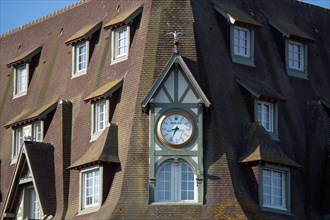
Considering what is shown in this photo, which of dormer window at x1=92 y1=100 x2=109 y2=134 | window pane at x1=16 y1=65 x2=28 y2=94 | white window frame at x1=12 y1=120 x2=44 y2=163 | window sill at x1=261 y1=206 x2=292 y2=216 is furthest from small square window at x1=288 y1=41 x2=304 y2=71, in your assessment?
window pane at x1=16 y1=65 x2=28 y2=94

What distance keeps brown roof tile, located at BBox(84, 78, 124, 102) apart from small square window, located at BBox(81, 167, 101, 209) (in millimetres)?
4288

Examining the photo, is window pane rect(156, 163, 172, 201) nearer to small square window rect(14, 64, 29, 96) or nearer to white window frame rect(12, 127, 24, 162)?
white window frame rect(12, 127, 24, 162)

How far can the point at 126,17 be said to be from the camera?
80.5m

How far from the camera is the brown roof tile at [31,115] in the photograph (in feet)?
278

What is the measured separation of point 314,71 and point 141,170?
56.0 feet

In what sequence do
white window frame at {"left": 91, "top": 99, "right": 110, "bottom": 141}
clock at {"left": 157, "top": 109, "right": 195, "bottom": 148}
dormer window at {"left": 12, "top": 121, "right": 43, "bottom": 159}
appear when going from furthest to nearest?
dormer window at {"left": 12, "top": 121, "right": 43, "bottom": 159} < white window frame at {"left": 91, "top": 99, "right": 110, "bottom": 141} < clock at {"left": 157, "top": 109, "right": 195, "bottom": 148}

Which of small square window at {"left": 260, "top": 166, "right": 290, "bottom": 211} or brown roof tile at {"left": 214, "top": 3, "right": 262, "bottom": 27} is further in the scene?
brown roof tile at {"left": 214, "top": 3, "right": 262, "bottom": 27}

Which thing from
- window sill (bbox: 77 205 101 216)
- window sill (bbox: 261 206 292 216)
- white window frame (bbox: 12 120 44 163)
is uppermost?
white window frame (bbox: 12 120 44 163)

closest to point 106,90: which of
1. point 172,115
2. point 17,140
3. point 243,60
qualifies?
point 172,115

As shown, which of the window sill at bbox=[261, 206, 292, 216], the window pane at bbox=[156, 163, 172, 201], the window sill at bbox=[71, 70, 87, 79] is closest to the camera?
the window pane at bbox=[156, 163, 172, 201]

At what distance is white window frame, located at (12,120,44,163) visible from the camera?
3346 inches

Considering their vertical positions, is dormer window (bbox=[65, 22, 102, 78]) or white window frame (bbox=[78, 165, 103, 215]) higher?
dormer window (bbox=[65, 22, 102, 78])

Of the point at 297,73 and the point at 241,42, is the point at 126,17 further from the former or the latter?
the point at 297,73

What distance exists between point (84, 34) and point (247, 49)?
962 cm
